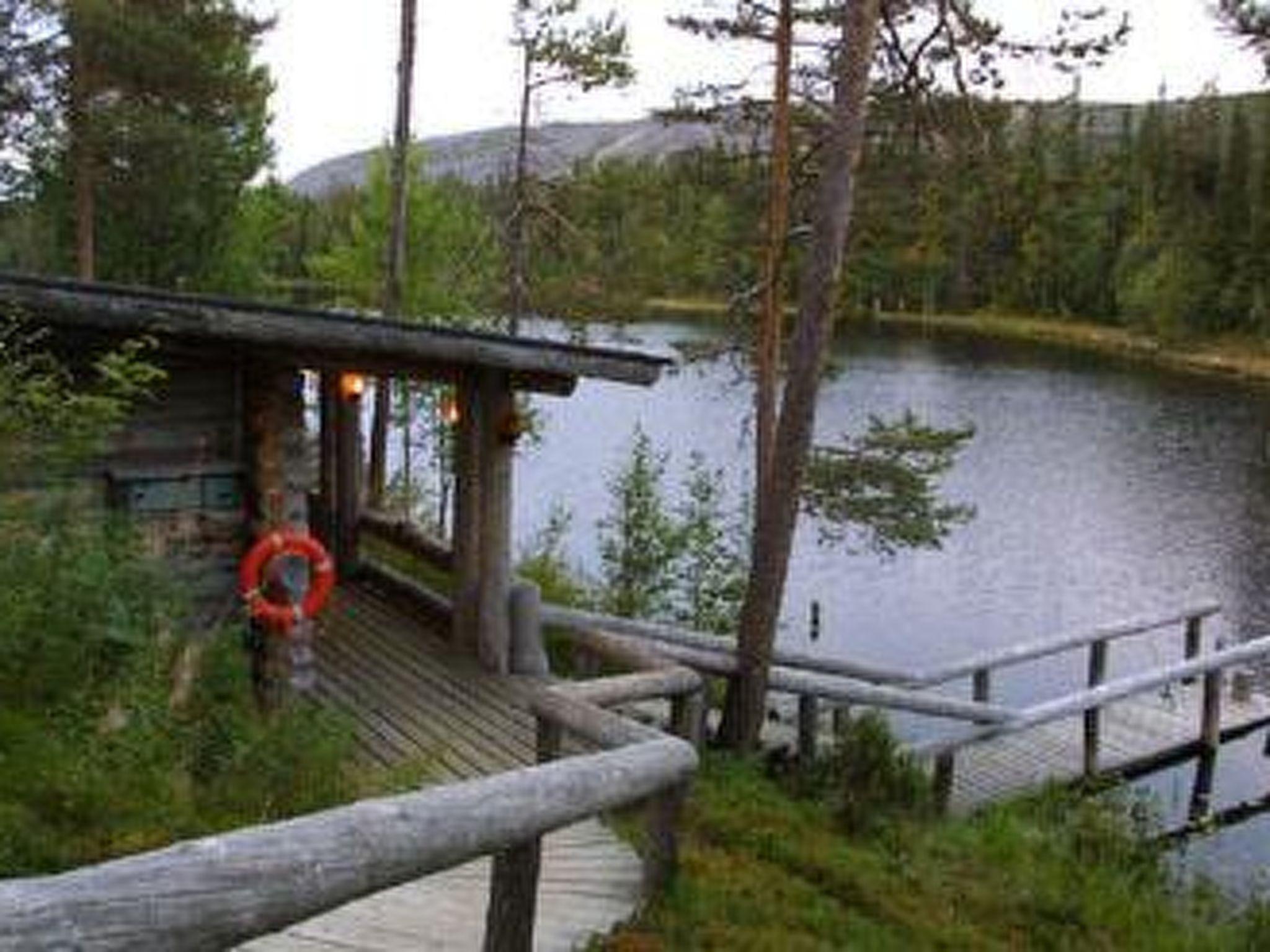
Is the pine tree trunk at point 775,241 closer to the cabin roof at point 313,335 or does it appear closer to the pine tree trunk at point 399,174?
the pine tree trunk at point 399,174

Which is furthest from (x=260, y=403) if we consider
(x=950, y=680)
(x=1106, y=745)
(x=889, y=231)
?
(x=1106, y=745)

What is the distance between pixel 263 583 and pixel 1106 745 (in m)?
10.8

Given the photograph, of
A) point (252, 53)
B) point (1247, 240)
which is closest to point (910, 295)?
point (1247, 240)

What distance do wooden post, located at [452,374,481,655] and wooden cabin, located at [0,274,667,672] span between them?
1 cm

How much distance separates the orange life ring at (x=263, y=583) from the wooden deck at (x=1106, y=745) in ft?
20.6

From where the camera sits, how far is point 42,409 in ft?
26.7

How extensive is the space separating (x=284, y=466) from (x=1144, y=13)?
6873 mm

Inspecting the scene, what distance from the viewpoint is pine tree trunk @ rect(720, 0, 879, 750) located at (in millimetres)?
10867

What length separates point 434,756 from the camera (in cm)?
974

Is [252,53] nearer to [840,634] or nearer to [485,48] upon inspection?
[485,48]

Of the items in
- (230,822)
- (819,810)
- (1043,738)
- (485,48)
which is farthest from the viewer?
(485,48)

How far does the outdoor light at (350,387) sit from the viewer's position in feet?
50.4

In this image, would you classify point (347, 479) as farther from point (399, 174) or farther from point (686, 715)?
point (399, 174)

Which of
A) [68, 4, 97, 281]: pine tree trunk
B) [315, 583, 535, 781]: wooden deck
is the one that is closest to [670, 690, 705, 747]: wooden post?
[315, 583, 535, 781]: wooden deck
